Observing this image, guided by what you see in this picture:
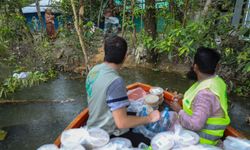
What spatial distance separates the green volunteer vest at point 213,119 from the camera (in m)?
2.14

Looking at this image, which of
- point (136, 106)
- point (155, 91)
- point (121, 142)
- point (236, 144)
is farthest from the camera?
point (155, 91)

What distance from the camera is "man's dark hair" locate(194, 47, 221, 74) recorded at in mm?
2187

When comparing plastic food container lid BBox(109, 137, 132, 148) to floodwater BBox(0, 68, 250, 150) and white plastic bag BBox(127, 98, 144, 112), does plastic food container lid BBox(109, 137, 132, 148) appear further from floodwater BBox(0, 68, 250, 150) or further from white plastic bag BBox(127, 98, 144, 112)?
floodwater BBox(0, 68, 250, 150)

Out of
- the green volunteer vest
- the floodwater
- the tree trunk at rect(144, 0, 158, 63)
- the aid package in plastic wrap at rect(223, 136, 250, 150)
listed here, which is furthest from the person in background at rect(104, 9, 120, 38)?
the aid package in plastic wrap at rect(223, 136, 250, 150)

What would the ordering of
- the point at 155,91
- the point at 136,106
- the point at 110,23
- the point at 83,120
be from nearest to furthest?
the point at 83,120 < the point at 136,106 < the point at 155,91 < the point at 110,23

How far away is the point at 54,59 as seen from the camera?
270 inches

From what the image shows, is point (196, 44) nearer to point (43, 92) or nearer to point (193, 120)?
point (193, 120)

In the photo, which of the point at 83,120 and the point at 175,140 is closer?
the point at 175,140

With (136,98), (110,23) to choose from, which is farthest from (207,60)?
(110,23)

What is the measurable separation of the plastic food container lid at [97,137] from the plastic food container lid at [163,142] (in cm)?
39

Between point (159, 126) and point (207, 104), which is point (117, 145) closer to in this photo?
point (159, 126)

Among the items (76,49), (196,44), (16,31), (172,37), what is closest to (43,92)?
(76,49)

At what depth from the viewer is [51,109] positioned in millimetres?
4789

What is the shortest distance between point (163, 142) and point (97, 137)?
529 millimetres
